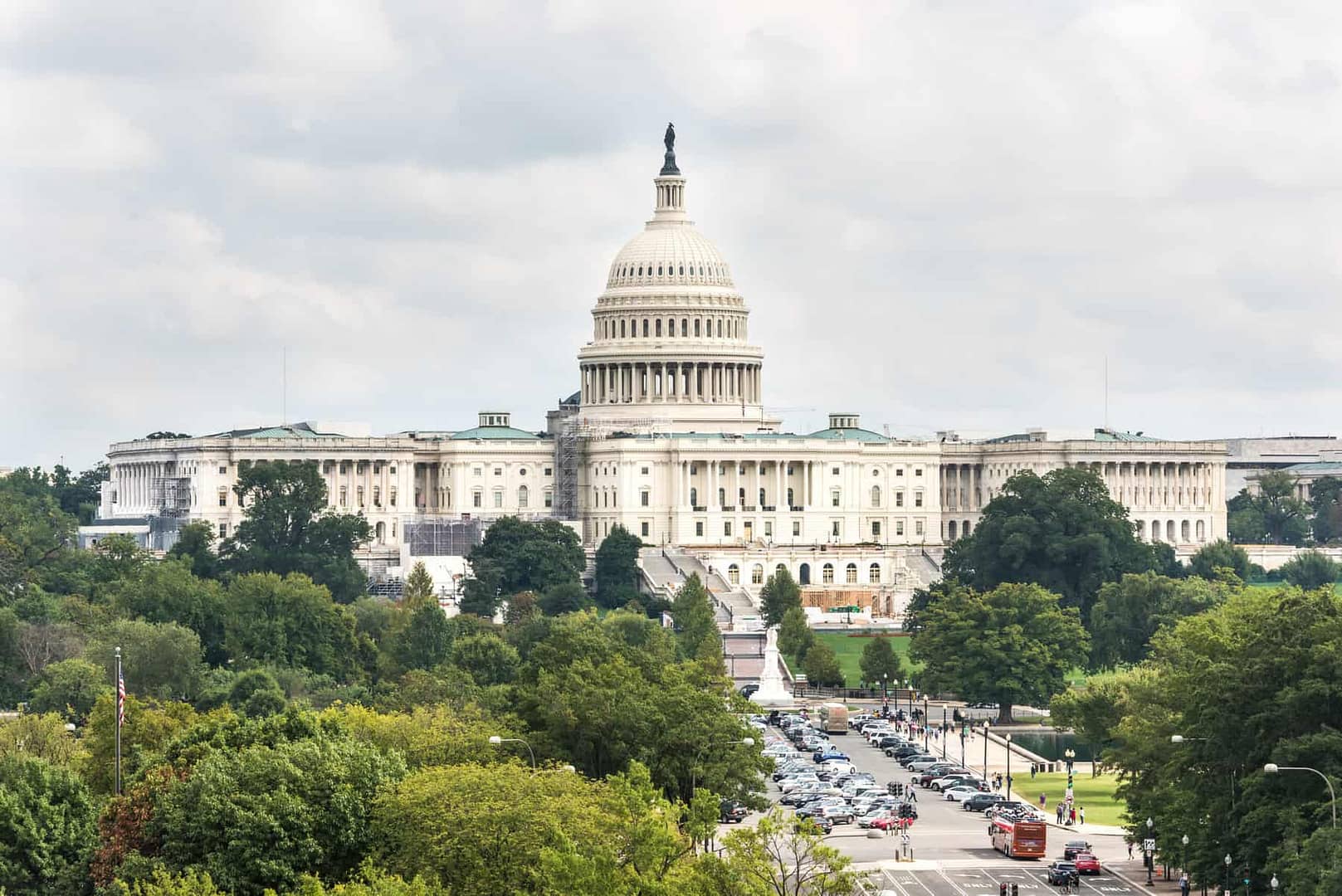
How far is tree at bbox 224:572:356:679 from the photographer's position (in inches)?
6875

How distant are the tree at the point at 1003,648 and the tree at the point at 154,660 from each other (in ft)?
131

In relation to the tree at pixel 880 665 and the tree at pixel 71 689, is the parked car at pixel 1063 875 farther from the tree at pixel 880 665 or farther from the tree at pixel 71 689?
the tree at pixel 880 665

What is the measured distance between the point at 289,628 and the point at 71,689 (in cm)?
2942

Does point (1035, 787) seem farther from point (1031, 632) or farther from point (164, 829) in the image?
point (164, 829)

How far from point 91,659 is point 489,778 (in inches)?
2743

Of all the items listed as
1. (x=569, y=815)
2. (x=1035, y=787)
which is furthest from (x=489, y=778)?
(x=1035, y=787)

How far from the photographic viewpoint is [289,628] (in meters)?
177

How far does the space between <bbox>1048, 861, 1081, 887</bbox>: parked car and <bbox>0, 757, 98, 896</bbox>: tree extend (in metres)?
31.2

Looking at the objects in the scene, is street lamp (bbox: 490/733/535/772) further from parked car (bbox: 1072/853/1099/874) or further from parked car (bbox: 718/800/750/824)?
parked car (bbox: 1072/853/1099/874)

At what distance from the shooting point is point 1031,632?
18125 cm

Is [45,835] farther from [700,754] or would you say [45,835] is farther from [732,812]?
[732,812]

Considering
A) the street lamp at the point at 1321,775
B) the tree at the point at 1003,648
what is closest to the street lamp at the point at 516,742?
the street lamp at the point at 1321,775

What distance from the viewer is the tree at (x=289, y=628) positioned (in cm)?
17462

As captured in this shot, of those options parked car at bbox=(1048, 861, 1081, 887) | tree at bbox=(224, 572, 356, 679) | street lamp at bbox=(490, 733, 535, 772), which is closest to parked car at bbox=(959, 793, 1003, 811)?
parked car at bbox=(1048, 861, 1081, 887)
